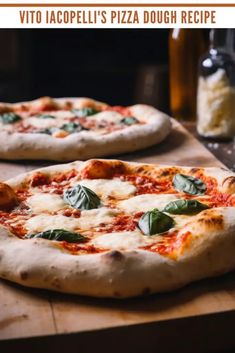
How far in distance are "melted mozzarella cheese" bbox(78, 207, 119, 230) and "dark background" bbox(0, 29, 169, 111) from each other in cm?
493

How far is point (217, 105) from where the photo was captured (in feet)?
13.4

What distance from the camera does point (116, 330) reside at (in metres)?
2.03

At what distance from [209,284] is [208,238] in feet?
0.56

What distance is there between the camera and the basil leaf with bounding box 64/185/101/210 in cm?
279

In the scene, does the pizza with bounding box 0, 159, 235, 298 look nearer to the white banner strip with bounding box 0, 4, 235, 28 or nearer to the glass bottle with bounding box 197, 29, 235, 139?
the glass bottle with bounding box 197, 29, 235, 139

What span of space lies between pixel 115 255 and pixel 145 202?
0.66 m

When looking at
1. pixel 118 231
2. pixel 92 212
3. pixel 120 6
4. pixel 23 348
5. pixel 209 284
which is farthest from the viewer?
pixel 120 6

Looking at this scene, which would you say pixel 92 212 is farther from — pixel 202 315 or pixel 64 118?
pixel 64 118

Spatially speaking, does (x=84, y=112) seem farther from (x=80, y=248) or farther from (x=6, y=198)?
(x=80, y=248)

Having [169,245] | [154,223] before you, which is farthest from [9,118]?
[169,245]

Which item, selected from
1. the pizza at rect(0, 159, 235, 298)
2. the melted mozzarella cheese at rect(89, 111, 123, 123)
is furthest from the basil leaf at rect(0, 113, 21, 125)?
the pizza at rect(0, 159, 235, 298)

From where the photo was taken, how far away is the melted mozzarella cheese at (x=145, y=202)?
2795 millimetres

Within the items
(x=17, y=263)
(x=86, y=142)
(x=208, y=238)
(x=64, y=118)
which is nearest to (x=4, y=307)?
(x=17, y=263)

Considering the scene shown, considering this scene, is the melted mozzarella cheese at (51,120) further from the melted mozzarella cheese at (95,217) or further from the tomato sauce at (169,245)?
the tomato sauce at (169,245)
